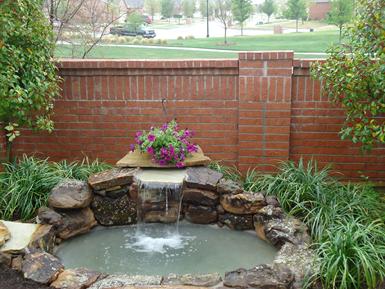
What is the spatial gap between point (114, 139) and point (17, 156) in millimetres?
1313

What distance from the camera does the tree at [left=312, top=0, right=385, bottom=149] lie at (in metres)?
4.25

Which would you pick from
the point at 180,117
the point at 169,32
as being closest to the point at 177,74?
the point at 180,117

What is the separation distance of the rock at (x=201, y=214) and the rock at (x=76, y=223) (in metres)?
1.00

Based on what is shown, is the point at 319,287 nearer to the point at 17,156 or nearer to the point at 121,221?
the point at 121,221

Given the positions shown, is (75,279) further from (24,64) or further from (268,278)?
(24,64)

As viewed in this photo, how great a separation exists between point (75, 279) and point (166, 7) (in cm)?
3480

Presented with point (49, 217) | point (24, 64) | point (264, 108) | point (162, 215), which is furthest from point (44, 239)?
point (264, 108)

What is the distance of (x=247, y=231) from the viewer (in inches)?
194

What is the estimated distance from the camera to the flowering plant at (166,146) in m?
5.05

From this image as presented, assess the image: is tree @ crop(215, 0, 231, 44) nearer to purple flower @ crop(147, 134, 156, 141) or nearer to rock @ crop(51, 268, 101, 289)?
purple flower @ crop(147, 134, 156, 141)

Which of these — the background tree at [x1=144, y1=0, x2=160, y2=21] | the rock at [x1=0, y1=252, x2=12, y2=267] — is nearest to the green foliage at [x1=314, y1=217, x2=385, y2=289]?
the rock at [x1=0, y1=252, x2=12, y2=267]

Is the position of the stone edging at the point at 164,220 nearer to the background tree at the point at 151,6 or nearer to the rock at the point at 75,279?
the rock at the point at 75,279

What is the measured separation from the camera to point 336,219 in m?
4.43

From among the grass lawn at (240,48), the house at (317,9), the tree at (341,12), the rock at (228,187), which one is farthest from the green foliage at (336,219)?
the house at (317,9)
